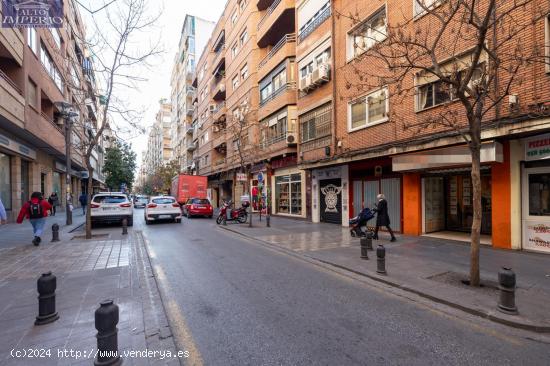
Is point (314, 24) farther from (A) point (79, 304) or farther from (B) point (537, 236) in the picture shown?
(A) point (79, 304)

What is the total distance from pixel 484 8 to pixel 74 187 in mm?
39441

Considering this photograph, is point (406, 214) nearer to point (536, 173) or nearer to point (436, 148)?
point (436, 148)

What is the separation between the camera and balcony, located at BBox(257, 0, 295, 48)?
65.3 ft

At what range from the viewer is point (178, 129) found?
64.3m

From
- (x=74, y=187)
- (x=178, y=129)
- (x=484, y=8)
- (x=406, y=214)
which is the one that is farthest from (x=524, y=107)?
(x=178, y=129)

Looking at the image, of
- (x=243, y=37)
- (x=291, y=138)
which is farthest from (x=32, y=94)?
(x=243, y=37)

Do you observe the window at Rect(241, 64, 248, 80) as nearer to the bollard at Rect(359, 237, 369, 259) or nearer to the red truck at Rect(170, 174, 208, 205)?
the red truck at Rect(170, 174, 208, 205)

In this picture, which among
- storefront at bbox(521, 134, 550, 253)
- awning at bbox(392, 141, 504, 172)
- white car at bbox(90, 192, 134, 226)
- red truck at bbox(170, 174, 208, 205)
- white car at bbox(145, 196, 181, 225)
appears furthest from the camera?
red truck at bbox(170, 174, 208, 205)

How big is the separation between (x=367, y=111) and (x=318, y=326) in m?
11.4

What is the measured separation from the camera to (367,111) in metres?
13.6

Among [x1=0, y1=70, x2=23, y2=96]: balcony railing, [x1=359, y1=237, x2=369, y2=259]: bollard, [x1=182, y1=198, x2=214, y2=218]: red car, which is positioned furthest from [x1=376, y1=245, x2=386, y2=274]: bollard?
[x1=182, y1=198, x2=214, y2=218]: red car

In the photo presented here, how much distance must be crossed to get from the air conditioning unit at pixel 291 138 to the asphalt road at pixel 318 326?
13.2 meters

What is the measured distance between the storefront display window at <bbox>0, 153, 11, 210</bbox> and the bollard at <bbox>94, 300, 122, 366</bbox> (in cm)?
1868

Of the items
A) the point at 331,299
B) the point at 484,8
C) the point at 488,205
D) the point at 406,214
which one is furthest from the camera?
the point at 406,214
